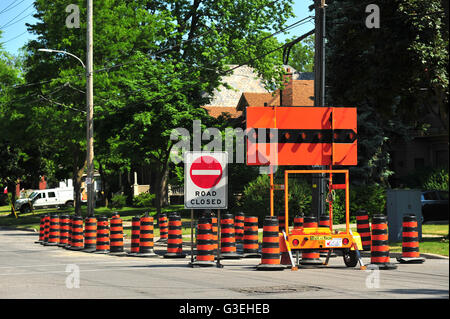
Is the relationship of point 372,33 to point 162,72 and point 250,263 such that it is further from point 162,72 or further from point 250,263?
point 162,72

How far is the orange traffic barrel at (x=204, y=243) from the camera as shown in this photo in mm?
17125

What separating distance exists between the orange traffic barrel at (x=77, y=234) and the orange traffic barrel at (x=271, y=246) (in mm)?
9841

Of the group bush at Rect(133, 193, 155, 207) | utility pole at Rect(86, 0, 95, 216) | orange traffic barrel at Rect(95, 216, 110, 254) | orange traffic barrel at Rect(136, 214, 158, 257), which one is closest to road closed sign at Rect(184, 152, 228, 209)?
orange traffic barrel at Rect(136, 214, 158, 257)

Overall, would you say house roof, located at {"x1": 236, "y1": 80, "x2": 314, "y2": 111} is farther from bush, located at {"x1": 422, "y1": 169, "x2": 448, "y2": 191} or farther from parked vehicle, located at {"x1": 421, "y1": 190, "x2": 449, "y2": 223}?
parked vehicle, located at {"x1": 421, "y1": 190, "x2": 449, "y2": 223}

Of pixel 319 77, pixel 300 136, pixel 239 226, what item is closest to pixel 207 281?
pixel 300 136

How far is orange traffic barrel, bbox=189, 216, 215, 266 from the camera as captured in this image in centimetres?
1712

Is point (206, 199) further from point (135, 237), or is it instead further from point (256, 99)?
point (256, 99)

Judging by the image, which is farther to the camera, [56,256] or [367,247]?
[56,256]

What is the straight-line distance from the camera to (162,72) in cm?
3634

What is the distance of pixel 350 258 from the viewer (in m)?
16.9

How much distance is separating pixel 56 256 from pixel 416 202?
10920mm

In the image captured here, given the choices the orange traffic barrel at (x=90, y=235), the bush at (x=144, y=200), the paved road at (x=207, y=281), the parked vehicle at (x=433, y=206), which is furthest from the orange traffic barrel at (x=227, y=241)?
the bush at (x=144, y=200)

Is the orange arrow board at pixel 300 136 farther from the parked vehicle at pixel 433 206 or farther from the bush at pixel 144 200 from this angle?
the bush at pixel 144 200
